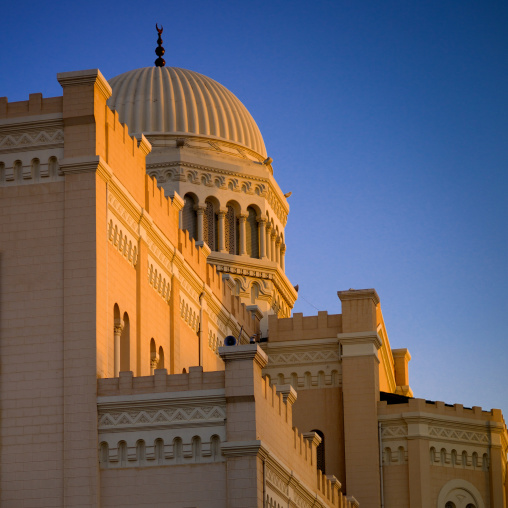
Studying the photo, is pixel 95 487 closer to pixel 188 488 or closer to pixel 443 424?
pixel 188 488

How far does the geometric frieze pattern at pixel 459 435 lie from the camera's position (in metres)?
42.8

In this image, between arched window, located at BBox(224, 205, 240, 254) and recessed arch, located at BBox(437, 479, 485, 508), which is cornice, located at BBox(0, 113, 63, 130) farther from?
arched window, located at BBox(224, 205, 240, 254)

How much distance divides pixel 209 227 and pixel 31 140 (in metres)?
19.6

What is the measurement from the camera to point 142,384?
100 ft

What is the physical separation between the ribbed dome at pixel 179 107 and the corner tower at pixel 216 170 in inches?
1.6

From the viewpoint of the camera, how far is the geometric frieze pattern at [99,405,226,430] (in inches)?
1192

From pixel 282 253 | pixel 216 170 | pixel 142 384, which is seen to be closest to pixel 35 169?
pixel 142 384

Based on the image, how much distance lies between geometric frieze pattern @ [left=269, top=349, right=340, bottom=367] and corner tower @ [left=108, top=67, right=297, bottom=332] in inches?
225

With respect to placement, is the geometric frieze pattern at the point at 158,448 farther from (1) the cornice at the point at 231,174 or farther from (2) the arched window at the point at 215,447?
(1) the cornice at the point at 231,174

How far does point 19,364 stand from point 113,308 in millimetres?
2778

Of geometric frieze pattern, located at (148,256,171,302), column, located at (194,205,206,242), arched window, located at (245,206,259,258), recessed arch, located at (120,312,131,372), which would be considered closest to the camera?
recessed arch, located at (120,312,131,372)

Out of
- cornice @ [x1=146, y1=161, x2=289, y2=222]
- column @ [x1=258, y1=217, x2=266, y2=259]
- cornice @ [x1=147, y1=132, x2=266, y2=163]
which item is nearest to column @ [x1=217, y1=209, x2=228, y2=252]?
cornice @ [x1=146, y1=161, x2=289, y2=222]

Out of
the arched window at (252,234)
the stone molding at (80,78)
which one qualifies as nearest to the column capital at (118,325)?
the stone molding at (80,78)

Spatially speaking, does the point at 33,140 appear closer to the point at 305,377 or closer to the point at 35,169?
the point at 35,169
